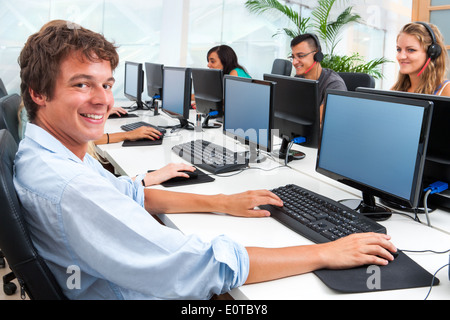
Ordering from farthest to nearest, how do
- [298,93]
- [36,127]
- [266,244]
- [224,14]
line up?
[224,14] → [298,93] → [266,244] → [36,127]

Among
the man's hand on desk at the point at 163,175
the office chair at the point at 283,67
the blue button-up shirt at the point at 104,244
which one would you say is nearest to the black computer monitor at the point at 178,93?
the man's hand on desk at the point at 163,175

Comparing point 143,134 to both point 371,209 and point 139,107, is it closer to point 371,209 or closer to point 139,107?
point 371,209

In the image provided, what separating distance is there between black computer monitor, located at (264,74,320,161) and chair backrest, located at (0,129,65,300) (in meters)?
1.36

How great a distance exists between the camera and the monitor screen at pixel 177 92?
2.72 m

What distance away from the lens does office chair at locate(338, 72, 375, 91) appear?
3273 millimetres

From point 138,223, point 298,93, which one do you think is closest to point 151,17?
point 298,93

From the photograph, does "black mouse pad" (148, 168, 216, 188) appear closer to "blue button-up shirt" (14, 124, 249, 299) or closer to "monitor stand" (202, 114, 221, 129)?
"blue button-up shirt" (14, 124, 249, 299)

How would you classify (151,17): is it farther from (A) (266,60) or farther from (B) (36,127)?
(B) (36,127)

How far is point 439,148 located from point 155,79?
2583 millimetres

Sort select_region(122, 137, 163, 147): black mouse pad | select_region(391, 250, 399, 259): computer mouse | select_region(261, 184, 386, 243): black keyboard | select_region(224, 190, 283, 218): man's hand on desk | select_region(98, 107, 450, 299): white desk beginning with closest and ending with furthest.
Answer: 1. select_region(98, 107, 450, 299): white desk
2. select_region(391, 250, 399, 259): computer mouse
3. select_region(261, 184, 386, 243): black keyboard
4. select_region(224, 190, 283, 218): man's hand on desk
5. select_region(122, 137, 163, 147): black mouse pad

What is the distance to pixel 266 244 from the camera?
3.95 feet

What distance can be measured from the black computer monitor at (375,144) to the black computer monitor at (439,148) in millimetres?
264

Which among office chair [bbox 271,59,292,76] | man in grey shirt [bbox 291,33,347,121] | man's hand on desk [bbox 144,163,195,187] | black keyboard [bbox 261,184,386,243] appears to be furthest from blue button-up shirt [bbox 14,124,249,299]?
office chair [bbox 271,59,292,76]
